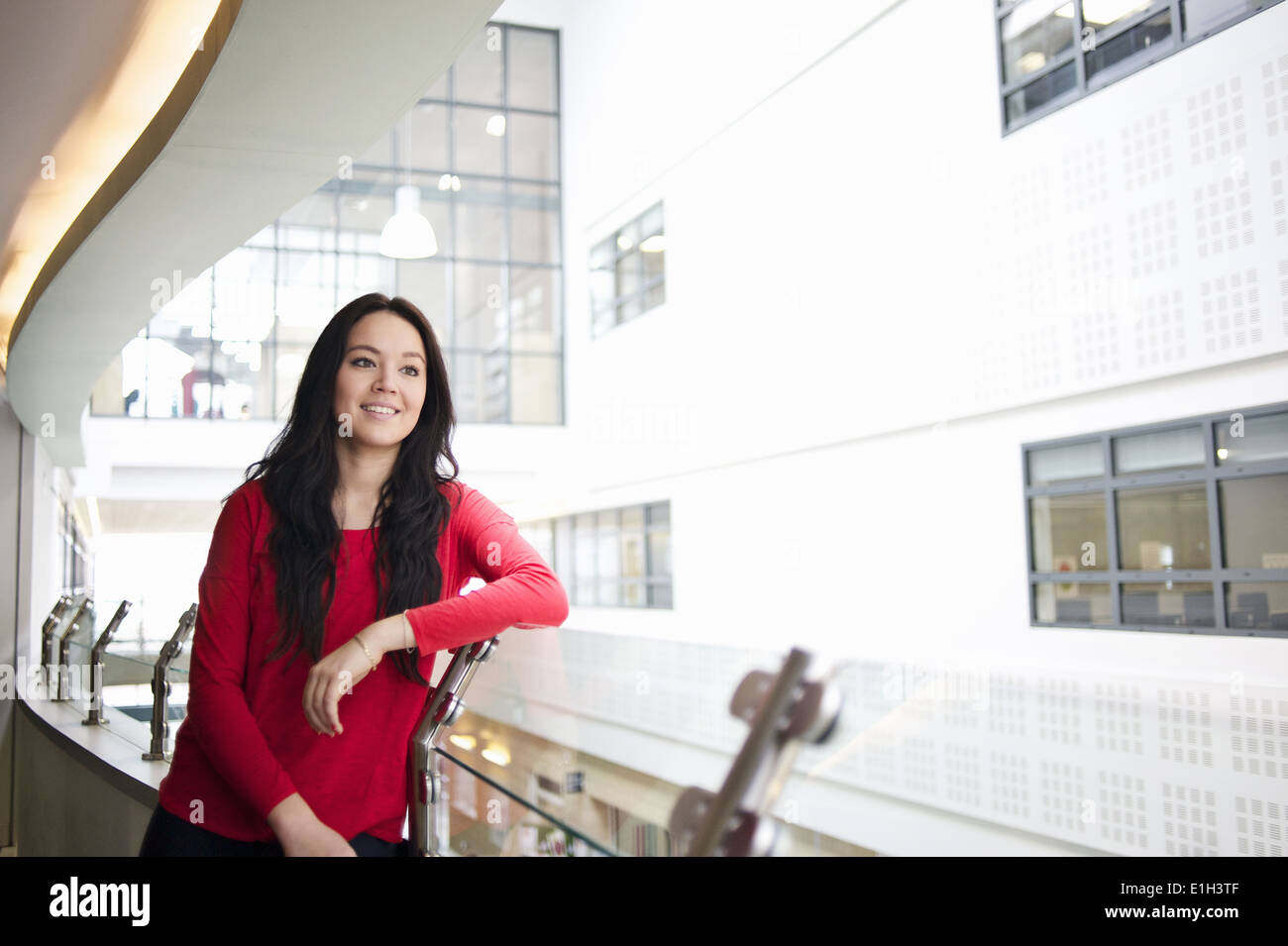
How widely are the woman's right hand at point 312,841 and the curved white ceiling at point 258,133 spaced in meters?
1.60

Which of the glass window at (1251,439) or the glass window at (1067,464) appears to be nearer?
the glass window at (1251,439)

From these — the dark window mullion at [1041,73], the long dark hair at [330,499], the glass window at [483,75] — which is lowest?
the long dark hair at [330,499]

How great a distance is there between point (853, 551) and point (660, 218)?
6.23 meters

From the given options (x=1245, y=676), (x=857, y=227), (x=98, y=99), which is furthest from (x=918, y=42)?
(x=98, y=99)

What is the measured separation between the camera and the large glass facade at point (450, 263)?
1537 cm

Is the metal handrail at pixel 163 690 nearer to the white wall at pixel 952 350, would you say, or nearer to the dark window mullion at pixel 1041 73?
the white wall at pixel 952 350

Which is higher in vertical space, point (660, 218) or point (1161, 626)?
point (660, 218)

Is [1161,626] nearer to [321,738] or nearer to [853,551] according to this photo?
[853,551]

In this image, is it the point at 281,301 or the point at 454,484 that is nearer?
the point at 454,484

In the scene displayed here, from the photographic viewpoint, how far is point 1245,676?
A: 620cm

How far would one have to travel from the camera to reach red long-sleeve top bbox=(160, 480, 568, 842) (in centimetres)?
129

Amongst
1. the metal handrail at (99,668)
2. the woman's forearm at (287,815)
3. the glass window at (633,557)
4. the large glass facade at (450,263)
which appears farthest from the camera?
the large glass facade at (450,263)

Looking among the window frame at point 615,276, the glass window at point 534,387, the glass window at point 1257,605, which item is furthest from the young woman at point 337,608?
the glass window at point 534,387

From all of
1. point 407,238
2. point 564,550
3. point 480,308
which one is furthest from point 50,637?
point 480,308
